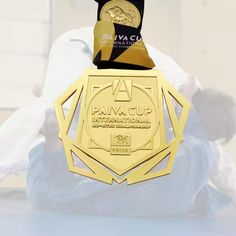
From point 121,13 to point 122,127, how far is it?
0.18 m

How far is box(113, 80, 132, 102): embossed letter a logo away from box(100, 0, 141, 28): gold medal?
95mm

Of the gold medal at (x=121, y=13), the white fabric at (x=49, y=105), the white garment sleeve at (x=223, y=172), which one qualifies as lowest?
the white garment sleeve at (x=223, y=172)

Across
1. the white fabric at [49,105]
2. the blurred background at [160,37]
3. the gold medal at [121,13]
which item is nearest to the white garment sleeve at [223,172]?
the white fabric at [49,105]

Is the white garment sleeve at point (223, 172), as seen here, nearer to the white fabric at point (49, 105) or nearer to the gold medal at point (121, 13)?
the white fabric at point (49, 105)

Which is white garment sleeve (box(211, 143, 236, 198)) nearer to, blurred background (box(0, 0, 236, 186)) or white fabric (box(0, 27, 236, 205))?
white fabric (box(0, 27, 236, 205))

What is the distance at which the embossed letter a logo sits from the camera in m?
0.75

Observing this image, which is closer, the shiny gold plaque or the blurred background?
the shiny gold plaque

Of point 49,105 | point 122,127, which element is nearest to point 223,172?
point 122,127

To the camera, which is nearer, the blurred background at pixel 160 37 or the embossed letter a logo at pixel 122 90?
the embossed letter a logo at pixel 122 90

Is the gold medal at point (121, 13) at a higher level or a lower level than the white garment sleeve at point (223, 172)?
higher

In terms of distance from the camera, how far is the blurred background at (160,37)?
0.87 meters

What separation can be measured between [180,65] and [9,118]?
0.33m

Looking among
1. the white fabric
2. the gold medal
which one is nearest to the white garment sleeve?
the white fabric

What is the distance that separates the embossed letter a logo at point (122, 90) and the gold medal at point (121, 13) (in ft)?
0.31
